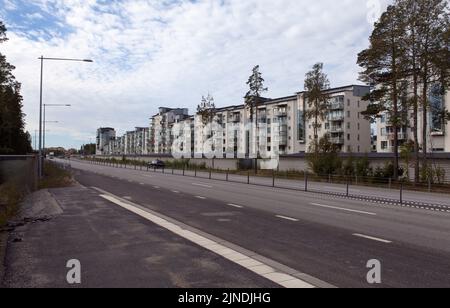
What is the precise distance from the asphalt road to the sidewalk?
50.7 inches

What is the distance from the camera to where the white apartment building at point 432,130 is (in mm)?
35406

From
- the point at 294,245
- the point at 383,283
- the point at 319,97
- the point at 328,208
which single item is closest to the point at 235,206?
the point at 328,208

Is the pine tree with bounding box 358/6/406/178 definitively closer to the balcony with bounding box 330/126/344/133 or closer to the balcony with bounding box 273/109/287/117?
the balcony with bounding box 330/126/344/133

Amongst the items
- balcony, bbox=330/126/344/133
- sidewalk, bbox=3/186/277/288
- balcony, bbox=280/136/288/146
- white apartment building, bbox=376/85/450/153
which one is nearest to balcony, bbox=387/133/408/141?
white apartment building, bbox=376/85/450/153

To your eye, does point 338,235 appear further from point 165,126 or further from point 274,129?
point 165,126

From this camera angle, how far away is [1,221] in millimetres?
11594

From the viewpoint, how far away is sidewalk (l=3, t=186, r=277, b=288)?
6027 mm

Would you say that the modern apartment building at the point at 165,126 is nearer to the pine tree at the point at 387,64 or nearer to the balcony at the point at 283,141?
the balcony at the point at 283,141

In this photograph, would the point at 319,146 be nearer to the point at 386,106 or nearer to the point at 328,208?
the point at 386,106

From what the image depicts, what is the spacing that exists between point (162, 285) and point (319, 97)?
54412 millimetres

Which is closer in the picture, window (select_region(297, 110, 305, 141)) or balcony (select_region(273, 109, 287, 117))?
window (select_region(297, 110, 305, 141))

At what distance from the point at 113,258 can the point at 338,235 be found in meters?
5.30

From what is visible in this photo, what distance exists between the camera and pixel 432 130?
6072 centimetres
